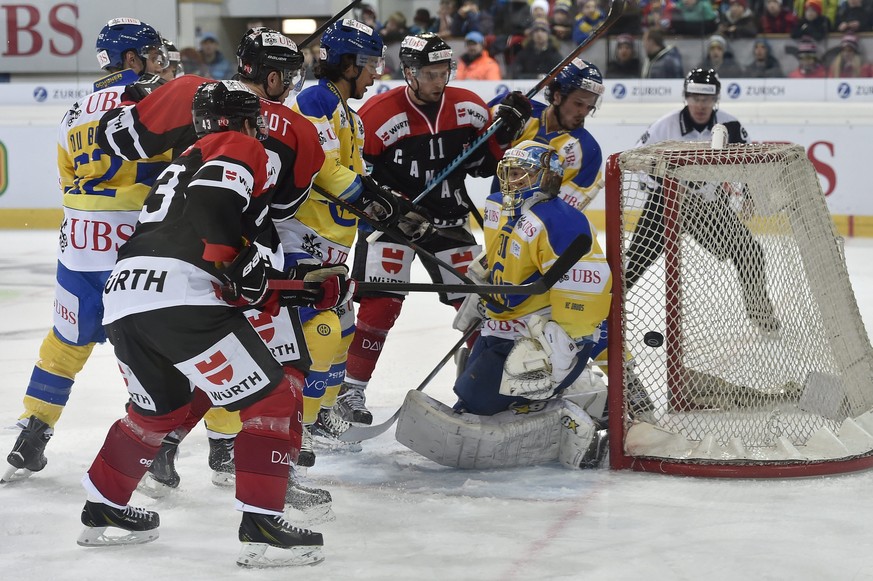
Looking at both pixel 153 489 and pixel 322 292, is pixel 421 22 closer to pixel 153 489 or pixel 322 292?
pixel 153 489

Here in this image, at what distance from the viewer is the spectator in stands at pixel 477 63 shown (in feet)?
27.2

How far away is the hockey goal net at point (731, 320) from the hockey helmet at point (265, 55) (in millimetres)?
896

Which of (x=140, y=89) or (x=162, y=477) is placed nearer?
(x=162, y=477)

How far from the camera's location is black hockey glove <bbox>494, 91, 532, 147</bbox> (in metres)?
3.75

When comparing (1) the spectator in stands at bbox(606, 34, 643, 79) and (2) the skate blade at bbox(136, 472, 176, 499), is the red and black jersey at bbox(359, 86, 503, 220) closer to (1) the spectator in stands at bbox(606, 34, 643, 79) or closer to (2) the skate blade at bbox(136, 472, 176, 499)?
(2) the skate blade at bbox(136, 472, 176, 499)

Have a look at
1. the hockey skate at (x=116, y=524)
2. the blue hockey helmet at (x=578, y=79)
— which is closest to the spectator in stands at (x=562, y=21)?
the blue hockey helmet at (x=578, y=79)

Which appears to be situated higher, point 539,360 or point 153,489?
point 539,360

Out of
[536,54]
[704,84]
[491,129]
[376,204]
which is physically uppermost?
[536,54]

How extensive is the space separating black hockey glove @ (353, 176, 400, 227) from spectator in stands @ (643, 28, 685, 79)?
5.00 meters

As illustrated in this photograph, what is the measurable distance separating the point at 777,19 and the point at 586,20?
4.21ft

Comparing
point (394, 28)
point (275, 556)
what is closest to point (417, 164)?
point (275, 556)

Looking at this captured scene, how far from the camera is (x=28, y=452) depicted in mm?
3172

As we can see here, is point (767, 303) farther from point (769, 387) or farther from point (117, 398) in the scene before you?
point (117, 398)

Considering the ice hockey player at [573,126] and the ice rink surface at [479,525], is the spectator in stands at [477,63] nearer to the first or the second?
the ice hockey player at [573,126]
